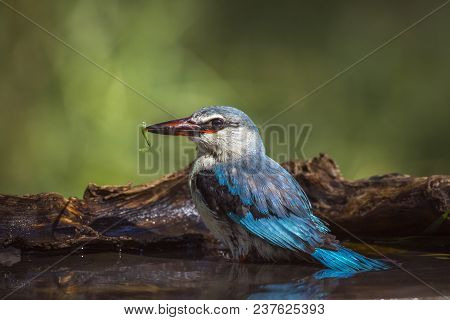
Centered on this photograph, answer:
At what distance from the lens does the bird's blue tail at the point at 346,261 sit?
135 inches

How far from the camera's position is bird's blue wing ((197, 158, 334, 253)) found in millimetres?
3615

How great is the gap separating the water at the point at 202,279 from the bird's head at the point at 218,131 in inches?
29.4

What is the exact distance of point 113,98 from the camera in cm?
682

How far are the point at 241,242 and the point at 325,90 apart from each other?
411 centimetres

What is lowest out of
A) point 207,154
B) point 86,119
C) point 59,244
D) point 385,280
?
point 385,280

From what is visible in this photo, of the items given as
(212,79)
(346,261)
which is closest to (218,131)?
(346,261)

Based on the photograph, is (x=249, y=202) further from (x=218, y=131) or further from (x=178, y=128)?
(x=178, y=128)

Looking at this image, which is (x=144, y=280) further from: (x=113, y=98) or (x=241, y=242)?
(x=113, y=98)

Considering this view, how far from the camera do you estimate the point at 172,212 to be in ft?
14.6

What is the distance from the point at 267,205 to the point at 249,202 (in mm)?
108

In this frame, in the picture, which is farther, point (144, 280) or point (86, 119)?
point (86, 119)

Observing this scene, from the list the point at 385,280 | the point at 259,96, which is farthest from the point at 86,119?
the point at 385,280

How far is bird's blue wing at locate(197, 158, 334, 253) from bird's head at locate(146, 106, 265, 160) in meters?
0.24

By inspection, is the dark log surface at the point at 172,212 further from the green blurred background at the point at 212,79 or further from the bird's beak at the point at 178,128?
the green blurred background at the point at 212,79
